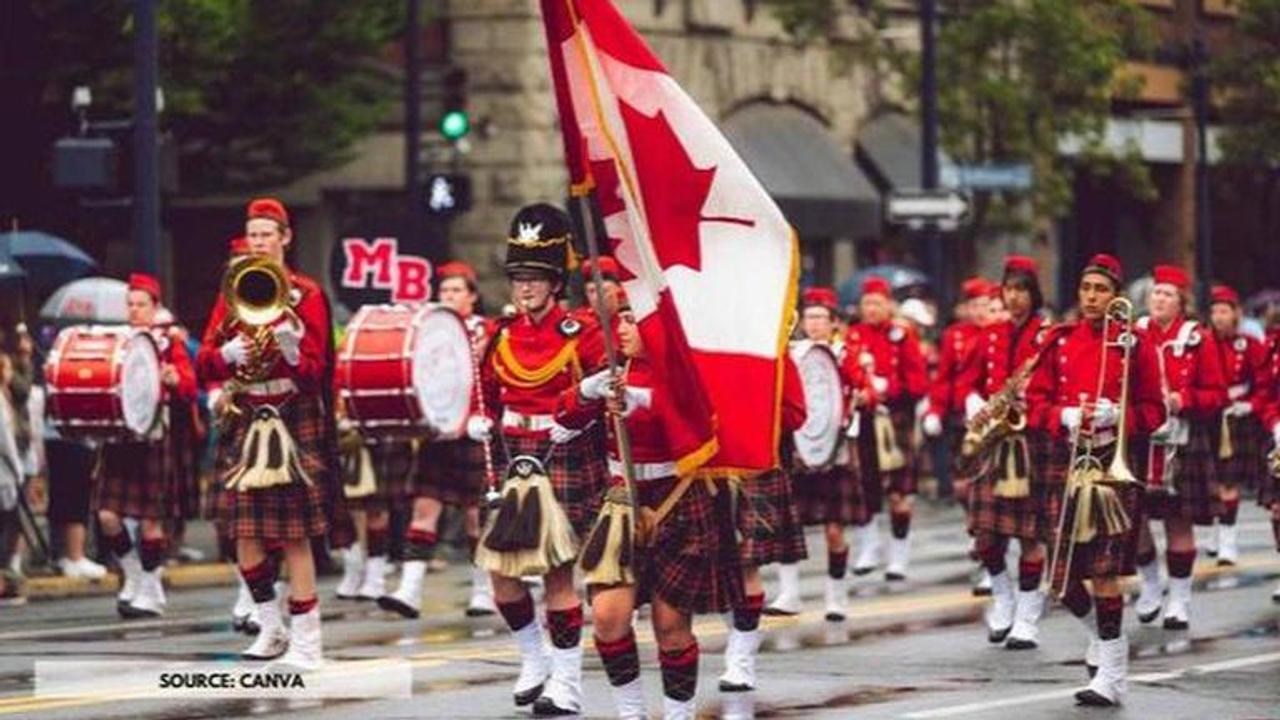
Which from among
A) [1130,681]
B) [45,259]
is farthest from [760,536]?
[45,259]

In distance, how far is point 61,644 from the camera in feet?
58.9

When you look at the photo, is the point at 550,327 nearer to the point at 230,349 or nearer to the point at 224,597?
the point at 230,349

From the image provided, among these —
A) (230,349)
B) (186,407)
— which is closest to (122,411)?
(186,407)

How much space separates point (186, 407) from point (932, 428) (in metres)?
4.63

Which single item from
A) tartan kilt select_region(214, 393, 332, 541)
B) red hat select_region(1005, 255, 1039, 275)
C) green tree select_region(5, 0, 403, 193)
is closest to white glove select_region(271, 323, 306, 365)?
tartan kilt select_region(214, 393, 332, 541)

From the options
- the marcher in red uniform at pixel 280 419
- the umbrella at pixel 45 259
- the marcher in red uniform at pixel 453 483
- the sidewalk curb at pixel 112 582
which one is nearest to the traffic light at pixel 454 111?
the umbrella at pixel 45 259

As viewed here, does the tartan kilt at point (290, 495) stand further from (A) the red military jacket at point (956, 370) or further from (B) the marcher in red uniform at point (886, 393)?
(B) the marcher in red uniform at point (886, 393)

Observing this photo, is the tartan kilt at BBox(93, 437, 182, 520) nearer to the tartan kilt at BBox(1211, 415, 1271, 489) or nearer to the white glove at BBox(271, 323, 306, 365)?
the white glove at BBox(271, 323, 306, 365)

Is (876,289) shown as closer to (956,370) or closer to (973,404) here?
(956,370)

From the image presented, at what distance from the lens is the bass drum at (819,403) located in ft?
65.1

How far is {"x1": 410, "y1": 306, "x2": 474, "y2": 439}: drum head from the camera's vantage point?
19344 millimetres

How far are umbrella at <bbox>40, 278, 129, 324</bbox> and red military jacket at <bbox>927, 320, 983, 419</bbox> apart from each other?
551 cm

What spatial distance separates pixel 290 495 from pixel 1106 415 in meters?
3.73

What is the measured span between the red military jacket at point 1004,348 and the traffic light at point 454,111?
11522mm
